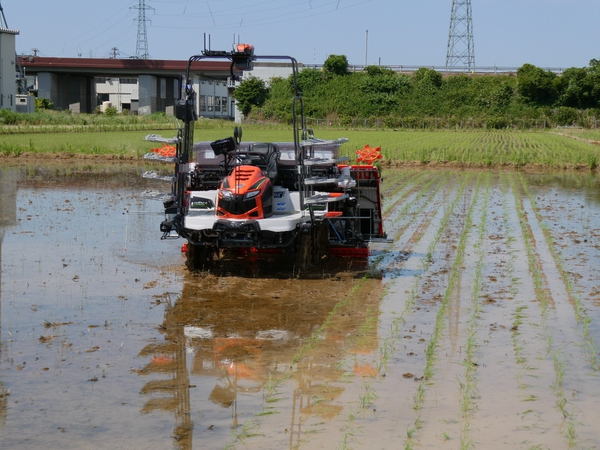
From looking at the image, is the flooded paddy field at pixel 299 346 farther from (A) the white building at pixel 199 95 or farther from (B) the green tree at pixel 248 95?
(B) the green tree at pixel 248 95

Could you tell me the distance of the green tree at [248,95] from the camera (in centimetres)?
7069

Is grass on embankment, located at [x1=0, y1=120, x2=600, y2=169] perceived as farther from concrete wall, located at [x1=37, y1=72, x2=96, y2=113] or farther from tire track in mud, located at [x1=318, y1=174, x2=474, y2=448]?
concrete wall, located at [x1=37, y1=72, x2=96, y2=113]

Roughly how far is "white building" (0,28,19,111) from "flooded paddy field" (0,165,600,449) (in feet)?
154

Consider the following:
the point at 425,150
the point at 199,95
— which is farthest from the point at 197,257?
the point at 199,95

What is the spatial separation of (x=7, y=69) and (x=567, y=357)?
2231 inches

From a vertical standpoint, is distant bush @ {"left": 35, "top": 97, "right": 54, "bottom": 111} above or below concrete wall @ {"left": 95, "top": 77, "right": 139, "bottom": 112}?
below

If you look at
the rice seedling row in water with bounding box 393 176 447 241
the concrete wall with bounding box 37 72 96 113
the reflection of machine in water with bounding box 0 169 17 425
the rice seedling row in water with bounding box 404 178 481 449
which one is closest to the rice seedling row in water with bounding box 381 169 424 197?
the rice seedling row in water with bounding box 393 176 447 241

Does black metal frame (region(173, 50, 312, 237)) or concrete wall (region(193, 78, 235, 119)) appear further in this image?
concrete wall (region(193, 78, 235, 119))

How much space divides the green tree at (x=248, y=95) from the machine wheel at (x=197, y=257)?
196 feet

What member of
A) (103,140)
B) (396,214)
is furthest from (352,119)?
(396,214)

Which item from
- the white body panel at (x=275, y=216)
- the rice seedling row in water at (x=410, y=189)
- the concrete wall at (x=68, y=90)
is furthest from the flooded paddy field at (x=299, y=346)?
the concrete wall at (x=68, y=90)

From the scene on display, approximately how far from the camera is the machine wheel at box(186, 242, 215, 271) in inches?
433

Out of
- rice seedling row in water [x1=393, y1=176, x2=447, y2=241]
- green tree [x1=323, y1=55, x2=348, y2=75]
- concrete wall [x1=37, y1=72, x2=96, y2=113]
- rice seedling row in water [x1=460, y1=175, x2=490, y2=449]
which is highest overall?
green tree [x1=323, y1=55, x2=348, y2=75]

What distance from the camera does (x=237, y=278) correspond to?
1086 centimetres
